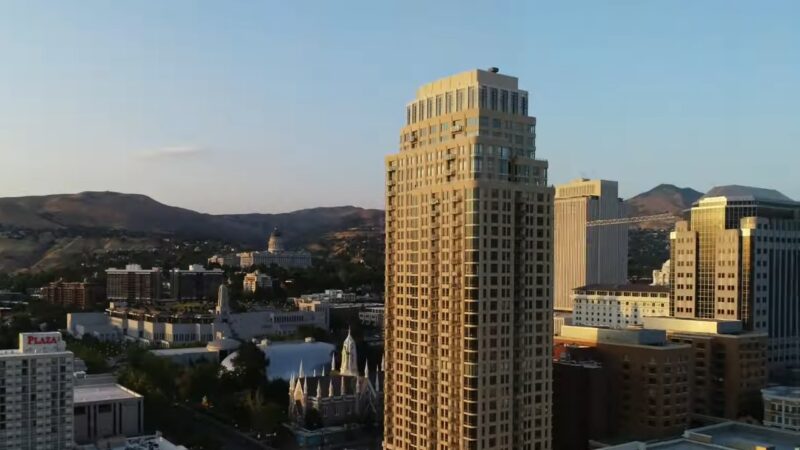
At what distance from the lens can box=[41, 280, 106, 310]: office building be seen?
12062 cm

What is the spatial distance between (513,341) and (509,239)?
4.46 meters

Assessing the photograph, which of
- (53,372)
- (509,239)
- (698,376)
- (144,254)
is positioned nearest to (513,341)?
(509,239)

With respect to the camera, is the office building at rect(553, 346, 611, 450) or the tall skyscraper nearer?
the office building at rect(553, 346, 611, 450)

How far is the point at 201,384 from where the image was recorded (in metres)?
69.4

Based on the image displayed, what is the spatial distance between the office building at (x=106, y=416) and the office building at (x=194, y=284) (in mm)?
74110

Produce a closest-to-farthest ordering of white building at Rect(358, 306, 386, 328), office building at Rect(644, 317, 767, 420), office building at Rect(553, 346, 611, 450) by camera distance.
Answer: office building at Rect(553, 346, 611, 450) → office building at Rect(644, 317, 767, 420) → white building at Rect(358, 306, 386, 328)

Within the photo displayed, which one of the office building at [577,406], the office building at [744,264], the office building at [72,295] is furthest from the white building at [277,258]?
the office building at [577,406]

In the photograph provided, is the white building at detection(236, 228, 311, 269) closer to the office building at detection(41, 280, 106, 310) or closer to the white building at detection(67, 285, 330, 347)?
the office building at detection(41, 280, 106, 310)

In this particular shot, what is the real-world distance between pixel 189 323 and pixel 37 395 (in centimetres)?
5114

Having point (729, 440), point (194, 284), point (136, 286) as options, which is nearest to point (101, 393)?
point (729, 440)

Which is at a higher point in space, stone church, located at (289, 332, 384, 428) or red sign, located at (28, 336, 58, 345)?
red sign, located at (28, 336, 58, 345)

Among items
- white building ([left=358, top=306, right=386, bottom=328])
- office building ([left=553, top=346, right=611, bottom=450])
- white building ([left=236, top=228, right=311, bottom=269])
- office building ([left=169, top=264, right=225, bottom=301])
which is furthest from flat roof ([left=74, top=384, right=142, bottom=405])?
white building ([left=236, top=228, right=311, bottom=269])

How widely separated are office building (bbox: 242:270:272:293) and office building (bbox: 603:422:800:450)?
99212 millimetres

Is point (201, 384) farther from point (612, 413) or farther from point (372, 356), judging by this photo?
point (612, 413)
